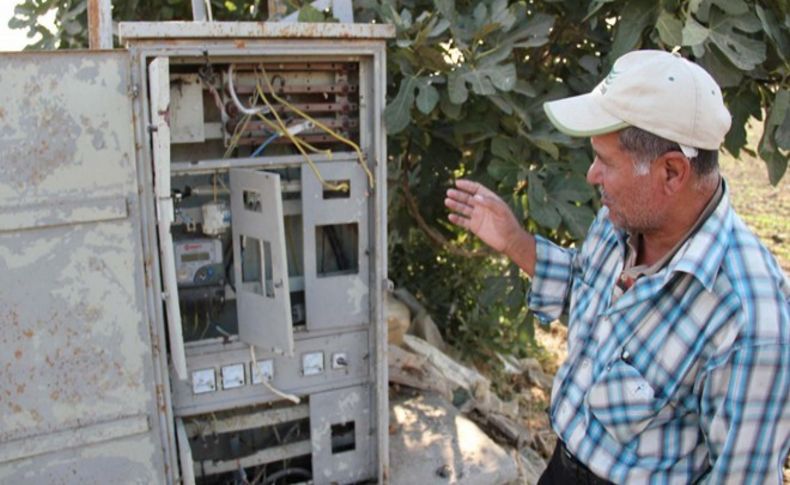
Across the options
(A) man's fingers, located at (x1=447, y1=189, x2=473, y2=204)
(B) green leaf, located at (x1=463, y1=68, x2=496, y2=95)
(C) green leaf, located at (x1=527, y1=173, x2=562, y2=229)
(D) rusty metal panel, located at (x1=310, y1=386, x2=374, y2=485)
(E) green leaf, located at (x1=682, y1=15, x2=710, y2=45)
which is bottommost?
(D) rusty metal panel, located at (x1=310, y1=386, x2=374, y2=485)

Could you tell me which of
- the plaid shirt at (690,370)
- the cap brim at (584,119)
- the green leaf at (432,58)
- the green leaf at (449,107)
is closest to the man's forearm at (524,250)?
the plaid shirt at (690,370)

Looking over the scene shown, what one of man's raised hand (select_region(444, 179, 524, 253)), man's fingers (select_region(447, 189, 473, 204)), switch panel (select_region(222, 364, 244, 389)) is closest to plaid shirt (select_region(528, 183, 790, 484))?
man's raised hand (select_region(444, 179, 524, 253))

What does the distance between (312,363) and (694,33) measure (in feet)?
6.09

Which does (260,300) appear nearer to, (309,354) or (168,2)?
(309,354)

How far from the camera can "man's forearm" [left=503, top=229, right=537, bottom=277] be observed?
2.20 meters

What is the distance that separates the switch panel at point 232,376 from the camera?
9.25 ft

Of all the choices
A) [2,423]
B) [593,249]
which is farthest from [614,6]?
[2,423]

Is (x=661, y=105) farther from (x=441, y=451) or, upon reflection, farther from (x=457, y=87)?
(x=441, y=451)

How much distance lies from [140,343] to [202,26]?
109 cm

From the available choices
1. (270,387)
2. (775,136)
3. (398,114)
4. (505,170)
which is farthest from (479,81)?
(270,387)

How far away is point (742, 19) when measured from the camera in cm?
272

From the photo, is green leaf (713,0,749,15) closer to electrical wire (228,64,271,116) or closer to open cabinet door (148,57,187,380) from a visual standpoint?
electrical wire (228,64,271,116)

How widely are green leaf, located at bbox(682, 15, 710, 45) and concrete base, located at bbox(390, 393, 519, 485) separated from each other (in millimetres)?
1893

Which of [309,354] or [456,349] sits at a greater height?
[309,354]
